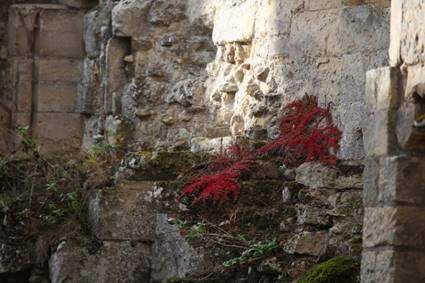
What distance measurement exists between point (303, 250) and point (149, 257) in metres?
1.60

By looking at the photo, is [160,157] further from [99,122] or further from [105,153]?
[99,122]

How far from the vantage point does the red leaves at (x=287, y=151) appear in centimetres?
1280

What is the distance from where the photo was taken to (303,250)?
→ 11828 millimetres

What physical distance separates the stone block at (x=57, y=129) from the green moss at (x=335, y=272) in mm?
5957

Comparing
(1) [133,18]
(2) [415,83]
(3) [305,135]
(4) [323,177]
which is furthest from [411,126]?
(1) [133,18]

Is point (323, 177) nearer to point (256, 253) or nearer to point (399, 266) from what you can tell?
point (256, 253)

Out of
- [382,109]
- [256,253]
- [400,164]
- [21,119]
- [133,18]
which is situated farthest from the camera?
[21,119]

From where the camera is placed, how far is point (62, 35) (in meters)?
17.2

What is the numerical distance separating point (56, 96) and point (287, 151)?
14.9 feet

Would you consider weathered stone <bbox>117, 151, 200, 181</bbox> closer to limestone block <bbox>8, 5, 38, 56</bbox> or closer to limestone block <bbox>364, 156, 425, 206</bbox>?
limestone block <bbox>364, 156, 425, 206</bbox>

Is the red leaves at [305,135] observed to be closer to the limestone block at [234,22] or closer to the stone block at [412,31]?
the limestone block at [234,22]

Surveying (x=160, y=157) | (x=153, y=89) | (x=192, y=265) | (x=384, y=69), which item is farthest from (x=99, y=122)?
(x=384, y=69)

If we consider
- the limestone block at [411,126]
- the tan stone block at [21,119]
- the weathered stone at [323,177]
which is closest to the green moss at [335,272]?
the weathered stone at [323,177]

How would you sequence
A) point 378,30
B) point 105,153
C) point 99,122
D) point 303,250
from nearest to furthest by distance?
1. point 303,250
2. point 378,30
3. point 105,153
4. point 99,122
